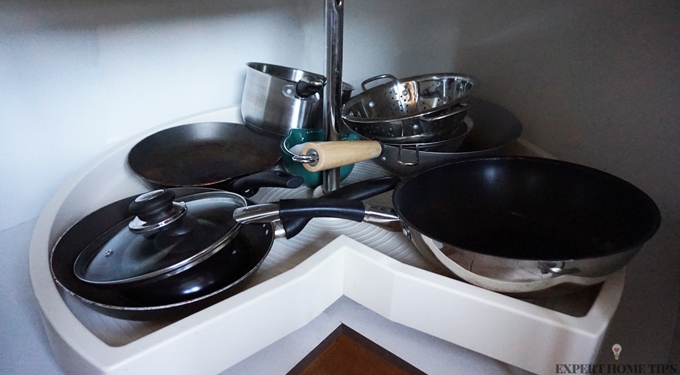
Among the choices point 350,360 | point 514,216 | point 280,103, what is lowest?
point 350,360

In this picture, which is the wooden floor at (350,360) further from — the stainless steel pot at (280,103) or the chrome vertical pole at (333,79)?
the stainless steel pot at (280,103)

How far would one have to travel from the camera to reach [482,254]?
45cm

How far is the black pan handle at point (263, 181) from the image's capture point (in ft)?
2.06

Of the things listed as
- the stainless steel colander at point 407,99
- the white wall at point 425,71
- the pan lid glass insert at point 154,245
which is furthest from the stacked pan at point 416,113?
the pan lid glass insert at point 154,245

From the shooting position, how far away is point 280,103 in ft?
2.49

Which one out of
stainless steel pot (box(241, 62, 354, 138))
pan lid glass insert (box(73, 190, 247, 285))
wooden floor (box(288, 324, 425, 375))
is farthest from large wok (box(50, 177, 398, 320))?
stainless steel pot (box(241, 62, 354, 138))

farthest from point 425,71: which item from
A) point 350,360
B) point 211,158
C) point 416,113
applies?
point 350,360

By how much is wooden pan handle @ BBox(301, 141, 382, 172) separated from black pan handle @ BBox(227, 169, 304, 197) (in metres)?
0.07

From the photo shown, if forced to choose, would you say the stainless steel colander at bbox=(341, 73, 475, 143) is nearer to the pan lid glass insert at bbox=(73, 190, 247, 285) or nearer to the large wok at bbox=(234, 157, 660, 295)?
the large wok at bbox=(234, 157, 660, 295)

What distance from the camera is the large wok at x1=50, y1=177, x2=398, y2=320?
443 mm

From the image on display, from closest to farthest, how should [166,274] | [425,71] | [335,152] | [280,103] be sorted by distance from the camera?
[166,274], [335,152], [280,103], [425,71]

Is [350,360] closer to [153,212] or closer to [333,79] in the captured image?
[153,212]

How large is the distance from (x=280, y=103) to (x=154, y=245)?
36cm

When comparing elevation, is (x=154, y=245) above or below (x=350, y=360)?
above
